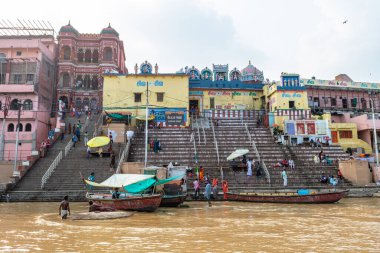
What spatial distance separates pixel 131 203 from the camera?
16.2m

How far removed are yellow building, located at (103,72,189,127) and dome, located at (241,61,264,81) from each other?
10.1 meters

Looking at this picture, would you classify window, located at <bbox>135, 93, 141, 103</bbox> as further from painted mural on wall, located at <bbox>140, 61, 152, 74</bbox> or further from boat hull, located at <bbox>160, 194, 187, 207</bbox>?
boat hull, located at <bbox>160, 194, 187, 207</bbox>

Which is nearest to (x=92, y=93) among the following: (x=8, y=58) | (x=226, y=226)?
(x=8, y=58)

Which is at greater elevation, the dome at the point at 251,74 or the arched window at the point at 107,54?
the arched window at the point at 107,54

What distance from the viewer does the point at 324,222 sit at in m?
12.6

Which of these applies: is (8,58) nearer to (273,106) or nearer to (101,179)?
(101,179)

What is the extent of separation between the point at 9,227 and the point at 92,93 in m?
32.1

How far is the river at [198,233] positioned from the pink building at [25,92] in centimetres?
2274

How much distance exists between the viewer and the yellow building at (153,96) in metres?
36.9

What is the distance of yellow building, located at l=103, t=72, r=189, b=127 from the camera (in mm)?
36938

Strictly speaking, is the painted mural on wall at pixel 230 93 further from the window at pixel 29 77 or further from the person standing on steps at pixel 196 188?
the window at pixel 29 77

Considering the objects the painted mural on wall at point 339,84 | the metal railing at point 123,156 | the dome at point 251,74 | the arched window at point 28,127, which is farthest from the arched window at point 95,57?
the painted mural on wall at point 339,84

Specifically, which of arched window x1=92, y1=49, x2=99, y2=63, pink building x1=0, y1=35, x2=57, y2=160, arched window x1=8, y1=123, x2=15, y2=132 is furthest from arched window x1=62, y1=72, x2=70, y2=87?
arched window x1=8, y1=123, x2=15, y2=132

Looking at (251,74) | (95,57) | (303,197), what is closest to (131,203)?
(303,197)
